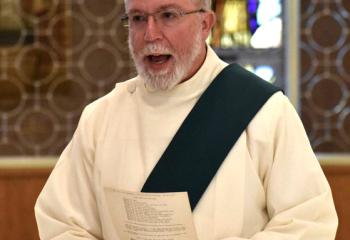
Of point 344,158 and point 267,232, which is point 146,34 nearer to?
point 267,232

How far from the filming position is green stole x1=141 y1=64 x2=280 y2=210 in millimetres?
2283

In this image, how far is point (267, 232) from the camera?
2.24 meters

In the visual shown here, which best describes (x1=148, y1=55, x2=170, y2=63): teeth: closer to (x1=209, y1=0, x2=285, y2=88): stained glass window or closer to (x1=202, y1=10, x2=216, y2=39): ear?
(x1=202, y1=10, x2=216, y2=39): ear

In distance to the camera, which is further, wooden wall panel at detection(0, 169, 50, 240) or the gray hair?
wooden wall panel at detection(0, 169, 50, 240)

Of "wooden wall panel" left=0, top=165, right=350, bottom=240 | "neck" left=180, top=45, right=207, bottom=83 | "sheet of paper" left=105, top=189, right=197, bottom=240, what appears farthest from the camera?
"wooden wall panel" left=0, top=165, right=350, bottom=240

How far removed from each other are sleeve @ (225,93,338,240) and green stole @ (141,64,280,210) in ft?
0.37

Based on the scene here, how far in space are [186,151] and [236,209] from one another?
0.24m

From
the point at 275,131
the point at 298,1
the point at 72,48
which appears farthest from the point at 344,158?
the point at 275,131

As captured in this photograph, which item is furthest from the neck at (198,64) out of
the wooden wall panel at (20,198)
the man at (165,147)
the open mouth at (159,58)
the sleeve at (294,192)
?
the wooden wall panel at (20,198)

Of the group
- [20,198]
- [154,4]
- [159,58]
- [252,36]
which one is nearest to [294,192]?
[159,58]

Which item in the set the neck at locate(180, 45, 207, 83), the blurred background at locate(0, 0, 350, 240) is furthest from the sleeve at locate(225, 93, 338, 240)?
the blurred background at locate(0, 0, 350, 240)

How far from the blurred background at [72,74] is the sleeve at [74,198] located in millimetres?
2139

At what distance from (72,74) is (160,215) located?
8.41 ft

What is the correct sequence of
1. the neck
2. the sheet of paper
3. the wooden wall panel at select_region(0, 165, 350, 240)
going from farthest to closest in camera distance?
the wooden wall panel at select_region(0, 165, 350, 240) → the neck → the sheet of paper
